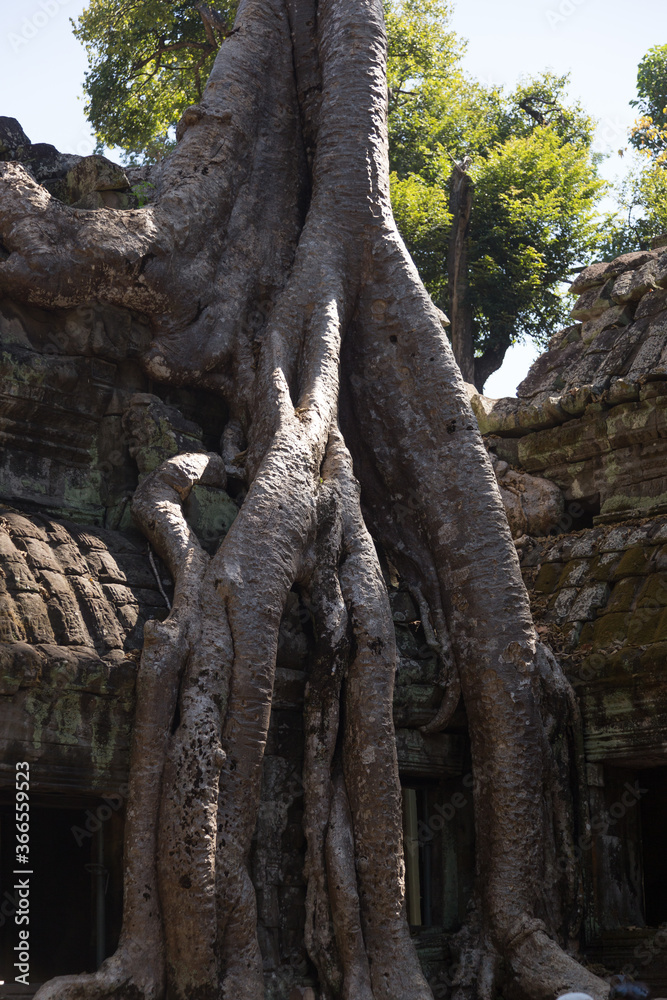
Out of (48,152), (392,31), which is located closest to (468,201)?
(392,31)

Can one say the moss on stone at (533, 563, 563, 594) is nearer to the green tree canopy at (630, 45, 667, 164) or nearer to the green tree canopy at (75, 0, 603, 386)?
the green tree canopy at (75, 0, 603, 386)

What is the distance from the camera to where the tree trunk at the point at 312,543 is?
14.8ft

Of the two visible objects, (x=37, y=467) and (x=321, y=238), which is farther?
(x=321, y=238)

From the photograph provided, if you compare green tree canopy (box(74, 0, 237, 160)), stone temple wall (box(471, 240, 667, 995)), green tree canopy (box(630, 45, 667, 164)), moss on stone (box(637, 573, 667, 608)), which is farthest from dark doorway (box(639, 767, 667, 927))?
green tree canopy (box(630, 45, 667, 164))

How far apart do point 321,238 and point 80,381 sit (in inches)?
69.2

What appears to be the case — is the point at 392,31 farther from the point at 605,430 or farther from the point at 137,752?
the point at 137,752

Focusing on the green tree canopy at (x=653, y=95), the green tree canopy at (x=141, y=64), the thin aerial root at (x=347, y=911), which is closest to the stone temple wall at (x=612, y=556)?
the thin aerial root at (x=347, y=911)

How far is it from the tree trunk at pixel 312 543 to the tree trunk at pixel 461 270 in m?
6.01

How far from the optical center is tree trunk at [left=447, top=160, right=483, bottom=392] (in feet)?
43.4

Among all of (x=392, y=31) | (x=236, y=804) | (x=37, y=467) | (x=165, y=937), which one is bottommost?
(x=165, y=937)

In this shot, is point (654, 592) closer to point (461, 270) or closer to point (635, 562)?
point (635, 562)

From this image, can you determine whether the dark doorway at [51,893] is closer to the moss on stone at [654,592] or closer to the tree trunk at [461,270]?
the moss on stone at [654,592]

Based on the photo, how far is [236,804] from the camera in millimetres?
→ 4598

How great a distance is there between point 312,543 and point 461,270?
919 cm
